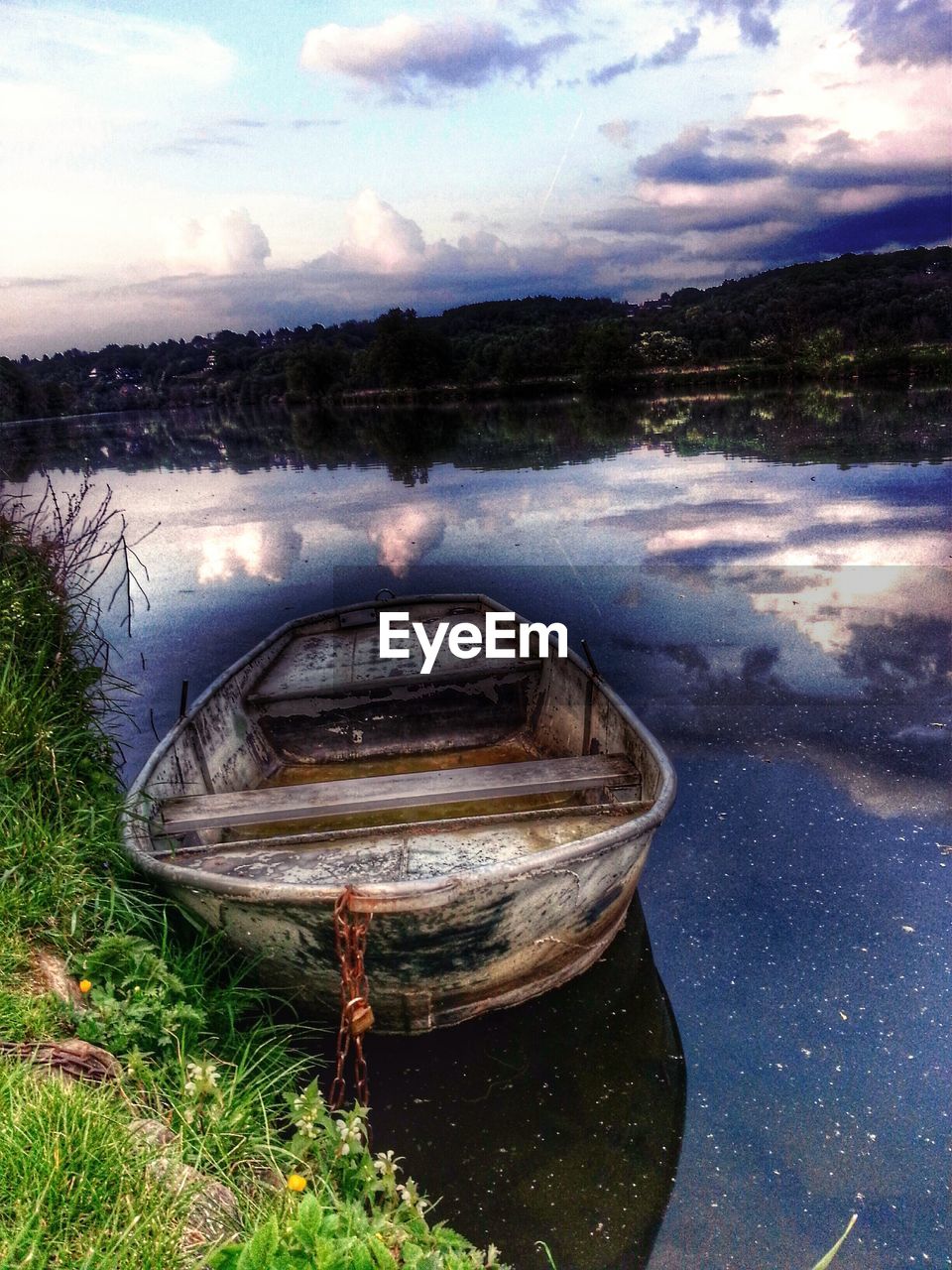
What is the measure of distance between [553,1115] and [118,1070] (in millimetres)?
1890

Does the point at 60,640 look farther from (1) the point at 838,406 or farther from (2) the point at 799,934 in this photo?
(1) the point at 838,406

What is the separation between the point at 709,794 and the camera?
6023 millimetres

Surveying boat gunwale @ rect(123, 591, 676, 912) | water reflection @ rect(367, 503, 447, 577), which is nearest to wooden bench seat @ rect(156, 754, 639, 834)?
boat gunwale @ rect(123, 591, 676, 912)

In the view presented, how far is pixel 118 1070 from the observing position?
299cm

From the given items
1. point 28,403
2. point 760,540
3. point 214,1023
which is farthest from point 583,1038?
point 28,403

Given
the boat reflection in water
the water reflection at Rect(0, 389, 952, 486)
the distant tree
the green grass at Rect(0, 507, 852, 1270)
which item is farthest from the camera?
the distant tree

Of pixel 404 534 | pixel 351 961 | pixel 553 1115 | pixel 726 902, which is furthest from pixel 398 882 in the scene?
pixel 404 534

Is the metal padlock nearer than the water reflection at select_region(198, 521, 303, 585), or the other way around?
the metal padlock

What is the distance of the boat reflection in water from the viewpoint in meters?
3.21

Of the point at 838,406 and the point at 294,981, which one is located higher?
the point at 838,406

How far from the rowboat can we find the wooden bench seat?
0.6 inches

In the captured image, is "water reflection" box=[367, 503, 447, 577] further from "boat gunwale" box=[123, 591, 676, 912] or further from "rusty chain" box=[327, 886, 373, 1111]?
"rusty chain" box=[327, 886, 373, 1111]

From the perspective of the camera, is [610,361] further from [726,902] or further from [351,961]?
[351,961]

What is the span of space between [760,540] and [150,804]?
11.2 metres
